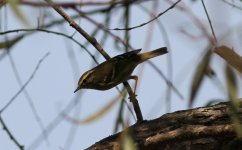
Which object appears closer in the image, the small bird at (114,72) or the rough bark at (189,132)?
the rough bark at (189,132)

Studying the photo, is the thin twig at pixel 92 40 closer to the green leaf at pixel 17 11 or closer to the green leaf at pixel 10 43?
the green leaf at pixel 10 43

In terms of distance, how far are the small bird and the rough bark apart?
2.51ft

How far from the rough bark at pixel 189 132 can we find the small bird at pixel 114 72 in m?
0.76

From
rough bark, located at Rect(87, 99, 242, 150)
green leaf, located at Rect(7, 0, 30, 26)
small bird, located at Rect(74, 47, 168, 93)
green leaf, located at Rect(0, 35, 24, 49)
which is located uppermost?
green leaf, located at Rect(0, 35, 24, 49)

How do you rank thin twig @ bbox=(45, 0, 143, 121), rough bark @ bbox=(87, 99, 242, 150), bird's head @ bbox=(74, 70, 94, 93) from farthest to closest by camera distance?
1. bird's head @ bbox=(74, 70, 94, 93)
2. thin twig @ bbox=(45, 0, 143, 121)
3. rough bark @ bbox=(87, 99, 242, 150)

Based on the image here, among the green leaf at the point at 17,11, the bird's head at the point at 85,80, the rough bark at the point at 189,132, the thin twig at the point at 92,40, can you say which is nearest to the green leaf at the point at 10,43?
the thin twig at the point at 92,40

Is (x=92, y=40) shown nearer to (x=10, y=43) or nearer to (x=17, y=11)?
(x=10, y=43)

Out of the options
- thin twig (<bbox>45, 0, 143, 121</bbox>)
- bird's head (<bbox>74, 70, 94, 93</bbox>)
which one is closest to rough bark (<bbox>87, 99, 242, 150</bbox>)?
thin twig (<bbox>45, 0, 143, 121</bbox>)

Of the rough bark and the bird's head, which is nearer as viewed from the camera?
the rough bark

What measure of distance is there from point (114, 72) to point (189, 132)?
125 cm

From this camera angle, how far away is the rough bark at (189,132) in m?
2.58

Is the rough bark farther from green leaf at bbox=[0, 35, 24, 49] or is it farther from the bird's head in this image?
the bird's head

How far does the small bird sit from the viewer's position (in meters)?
3.61

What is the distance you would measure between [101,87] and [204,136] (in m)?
1.54
